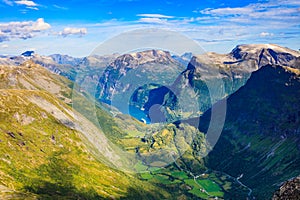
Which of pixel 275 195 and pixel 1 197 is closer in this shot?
pixel 275 195

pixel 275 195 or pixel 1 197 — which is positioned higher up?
pixel 275 195

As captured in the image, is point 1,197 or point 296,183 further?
point 1,197

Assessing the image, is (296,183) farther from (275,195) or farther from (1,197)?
(1,197)

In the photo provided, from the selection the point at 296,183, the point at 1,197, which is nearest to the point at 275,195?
the point at 296,183

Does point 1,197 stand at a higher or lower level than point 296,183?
lower
